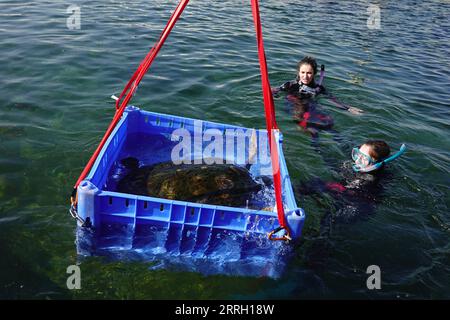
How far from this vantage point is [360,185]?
496 centimetres

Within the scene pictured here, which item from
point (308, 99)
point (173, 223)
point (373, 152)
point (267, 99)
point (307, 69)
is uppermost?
point (267, 99)

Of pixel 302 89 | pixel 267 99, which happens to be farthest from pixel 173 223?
pixel 302 89

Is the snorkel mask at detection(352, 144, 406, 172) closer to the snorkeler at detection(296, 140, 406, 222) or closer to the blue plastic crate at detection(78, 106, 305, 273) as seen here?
the snorkeler at detection(296, 140, 406, 222)

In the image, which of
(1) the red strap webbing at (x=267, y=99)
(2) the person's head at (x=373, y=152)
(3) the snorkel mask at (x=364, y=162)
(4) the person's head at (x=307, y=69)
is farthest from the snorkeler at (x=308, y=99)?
(1) the red strap webbing at (x=267, y=99)

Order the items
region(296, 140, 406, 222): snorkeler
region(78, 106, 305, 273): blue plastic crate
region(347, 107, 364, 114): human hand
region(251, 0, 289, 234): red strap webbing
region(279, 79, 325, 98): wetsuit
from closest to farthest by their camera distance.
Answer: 1. region(251, 0, 289, 234): red strap webbing
2. region(78, 106, 305, 273): blue plastic crate
3. region(296, 140, 406, 222): snorkeler
4. region(347, 107, 364, 114): human hand
5. region(279, 79, 325, 98): wetsuit

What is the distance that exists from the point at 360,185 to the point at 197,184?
2.27 m

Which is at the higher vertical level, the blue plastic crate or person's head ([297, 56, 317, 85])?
person's head ([297, 56, 317, 85])

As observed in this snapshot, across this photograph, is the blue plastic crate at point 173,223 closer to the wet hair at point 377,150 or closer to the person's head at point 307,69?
the wet hair at point 377,150

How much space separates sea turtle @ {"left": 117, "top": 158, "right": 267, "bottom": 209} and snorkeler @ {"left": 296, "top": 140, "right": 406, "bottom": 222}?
1020mm

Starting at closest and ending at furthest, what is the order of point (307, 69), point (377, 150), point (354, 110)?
point (377, 150) → point (354, 110) → point (307, 69)

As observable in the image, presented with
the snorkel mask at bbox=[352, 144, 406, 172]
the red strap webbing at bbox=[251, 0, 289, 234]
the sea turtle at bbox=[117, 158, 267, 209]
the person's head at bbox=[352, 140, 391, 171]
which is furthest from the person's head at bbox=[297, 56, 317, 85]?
the red strap webbing at bbox=[251, 0, 289, 234]

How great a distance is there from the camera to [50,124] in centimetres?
585

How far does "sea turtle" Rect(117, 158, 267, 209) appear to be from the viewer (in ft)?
12.7

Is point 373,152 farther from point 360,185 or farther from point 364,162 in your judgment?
point 360,185
